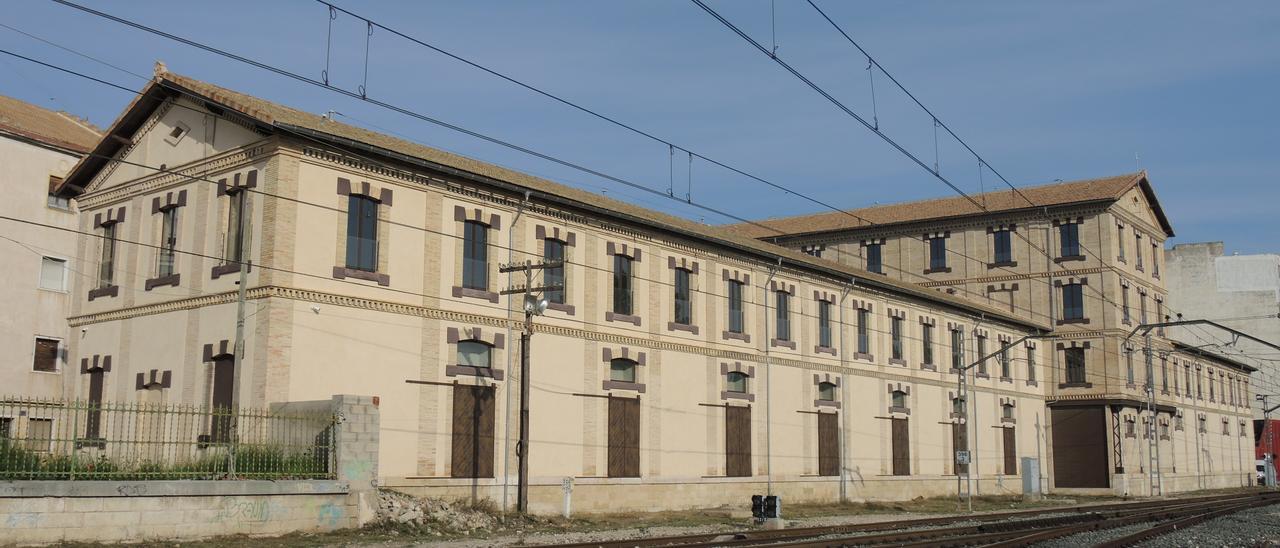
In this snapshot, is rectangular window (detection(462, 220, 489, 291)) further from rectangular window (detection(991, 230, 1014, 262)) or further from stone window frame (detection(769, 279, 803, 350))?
rectangular window (detection(991, 230, 1014, 262))

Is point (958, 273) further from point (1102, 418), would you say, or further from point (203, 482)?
point (203, 482)

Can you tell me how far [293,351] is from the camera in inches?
973

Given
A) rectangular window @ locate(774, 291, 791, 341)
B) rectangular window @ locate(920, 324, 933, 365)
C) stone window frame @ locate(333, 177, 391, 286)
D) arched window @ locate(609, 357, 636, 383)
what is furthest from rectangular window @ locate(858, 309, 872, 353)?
stone window frame @ locate(333, 177, 391, 286)

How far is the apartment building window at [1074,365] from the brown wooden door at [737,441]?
29298 millimetres

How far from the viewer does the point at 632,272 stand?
34469 millimetres

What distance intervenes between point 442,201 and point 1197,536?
20.0 m

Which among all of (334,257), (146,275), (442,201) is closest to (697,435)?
(442,201)

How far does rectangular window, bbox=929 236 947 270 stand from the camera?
62.7 meters

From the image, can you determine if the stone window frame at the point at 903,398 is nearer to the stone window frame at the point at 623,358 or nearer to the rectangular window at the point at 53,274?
the stone window frame at the point at 623,358

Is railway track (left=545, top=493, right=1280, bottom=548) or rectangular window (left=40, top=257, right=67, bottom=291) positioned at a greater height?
rectangular window (left=40, top=257, right=67, bottom=291)

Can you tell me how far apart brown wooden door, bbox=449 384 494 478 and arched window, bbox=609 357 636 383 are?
5093 mm

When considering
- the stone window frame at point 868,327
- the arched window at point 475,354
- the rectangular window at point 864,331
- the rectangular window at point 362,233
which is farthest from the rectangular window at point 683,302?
the rectangular window at point 362,233

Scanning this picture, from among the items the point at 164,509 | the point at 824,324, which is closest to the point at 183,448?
the point at 164,509

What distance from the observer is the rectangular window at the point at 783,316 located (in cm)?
4056
